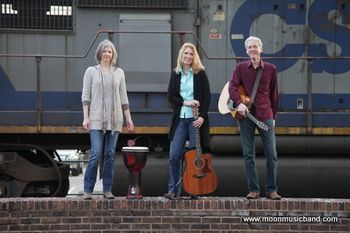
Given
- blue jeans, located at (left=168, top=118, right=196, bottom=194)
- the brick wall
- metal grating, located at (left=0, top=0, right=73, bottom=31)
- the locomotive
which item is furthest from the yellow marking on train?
the brick wall

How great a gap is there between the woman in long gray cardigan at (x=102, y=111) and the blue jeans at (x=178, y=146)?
624 millimetres

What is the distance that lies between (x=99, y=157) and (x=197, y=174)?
40.8 inches

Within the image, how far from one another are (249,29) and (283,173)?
7.40 feet

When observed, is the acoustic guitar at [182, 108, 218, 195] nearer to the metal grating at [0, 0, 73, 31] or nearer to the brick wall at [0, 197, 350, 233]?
the brick wall at [0, 197, 350, 233]

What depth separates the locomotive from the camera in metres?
7.56

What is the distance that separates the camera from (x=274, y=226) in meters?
5.34

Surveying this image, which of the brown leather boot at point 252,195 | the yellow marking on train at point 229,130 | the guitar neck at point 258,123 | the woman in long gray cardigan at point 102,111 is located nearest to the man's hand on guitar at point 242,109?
the guitar neck at point 258,123

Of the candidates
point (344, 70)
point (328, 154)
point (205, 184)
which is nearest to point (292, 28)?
point (344, 70)

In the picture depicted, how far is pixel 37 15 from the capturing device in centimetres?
789

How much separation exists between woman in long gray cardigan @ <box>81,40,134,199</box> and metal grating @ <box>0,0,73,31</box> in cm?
271

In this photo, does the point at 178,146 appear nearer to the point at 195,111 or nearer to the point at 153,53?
the point at 195,111

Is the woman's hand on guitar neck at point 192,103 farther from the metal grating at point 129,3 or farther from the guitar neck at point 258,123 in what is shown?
the metal grating at point 129,3

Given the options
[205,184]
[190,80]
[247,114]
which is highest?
[190,80]

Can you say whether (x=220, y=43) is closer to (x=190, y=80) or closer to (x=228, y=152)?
(x=228, y=152)
